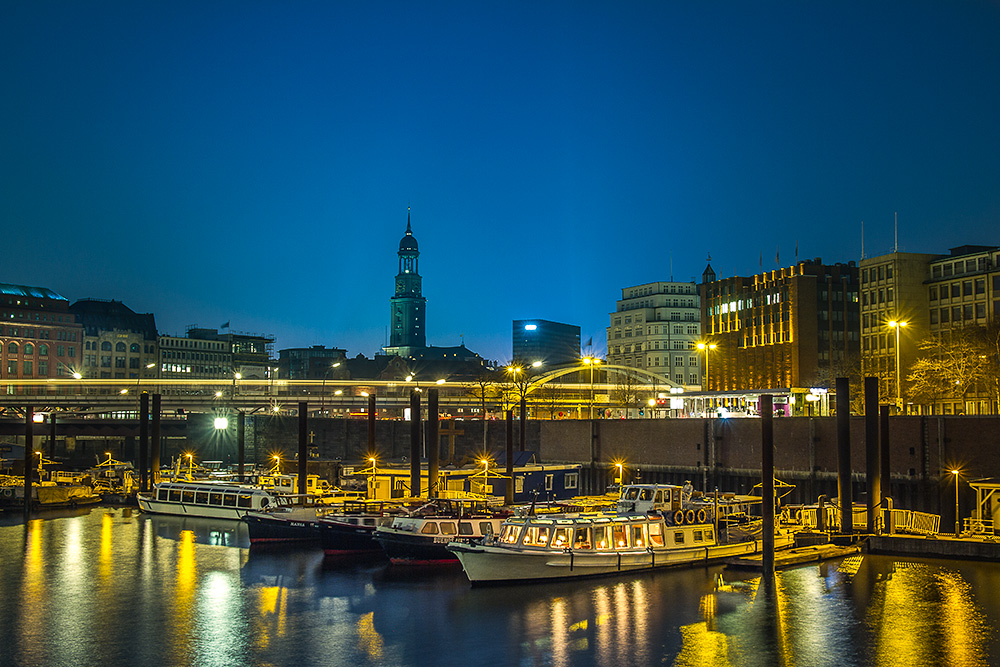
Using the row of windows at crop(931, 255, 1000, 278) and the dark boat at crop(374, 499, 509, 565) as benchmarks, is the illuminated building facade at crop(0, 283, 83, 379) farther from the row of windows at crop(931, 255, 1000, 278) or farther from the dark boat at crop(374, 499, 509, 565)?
the dark boat at crop(374, 499, 509, 565)

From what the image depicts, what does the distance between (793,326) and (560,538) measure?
10210cm

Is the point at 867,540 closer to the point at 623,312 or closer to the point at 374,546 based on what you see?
the point at 374,546

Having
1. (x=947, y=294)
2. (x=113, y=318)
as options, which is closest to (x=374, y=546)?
(x=947, y=294)

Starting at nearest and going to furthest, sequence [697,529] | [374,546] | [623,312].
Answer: [697,529] → [374,546] → [623,312]

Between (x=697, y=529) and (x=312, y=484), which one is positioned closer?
(x=697, y=529)

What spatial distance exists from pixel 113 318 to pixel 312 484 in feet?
467

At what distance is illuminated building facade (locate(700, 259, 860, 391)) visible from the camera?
13525 cm

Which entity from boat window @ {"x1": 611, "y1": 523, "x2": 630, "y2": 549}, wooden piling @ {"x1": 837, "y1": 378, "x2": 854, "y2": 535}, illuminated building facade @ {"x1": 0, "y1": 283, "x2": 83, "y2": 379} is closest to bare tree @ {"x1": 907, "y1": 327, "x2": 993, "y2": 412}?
wooden piling @ {"x1": 837, "y1": 378, "x2": 854, "y2": 535}

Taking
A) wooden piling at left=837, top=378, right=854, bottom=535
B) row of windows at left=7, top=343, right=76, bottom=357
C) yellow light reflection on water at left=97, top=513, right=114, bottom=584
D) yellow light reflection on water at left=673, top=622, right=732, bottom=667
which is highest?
row of windows at left=7, top=343, right=76, bottom=357

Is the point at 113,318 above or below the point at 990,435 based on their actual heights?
above

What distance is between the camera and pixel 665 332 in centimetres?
17850

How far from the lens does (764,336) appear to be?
142 metres

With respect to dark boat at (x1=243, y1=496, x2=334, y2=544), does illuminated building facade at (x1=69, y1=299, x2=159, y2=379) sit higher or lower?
higher

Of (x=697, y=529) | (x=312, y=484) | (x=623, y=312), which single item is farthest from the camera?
(x=623, y=312)
